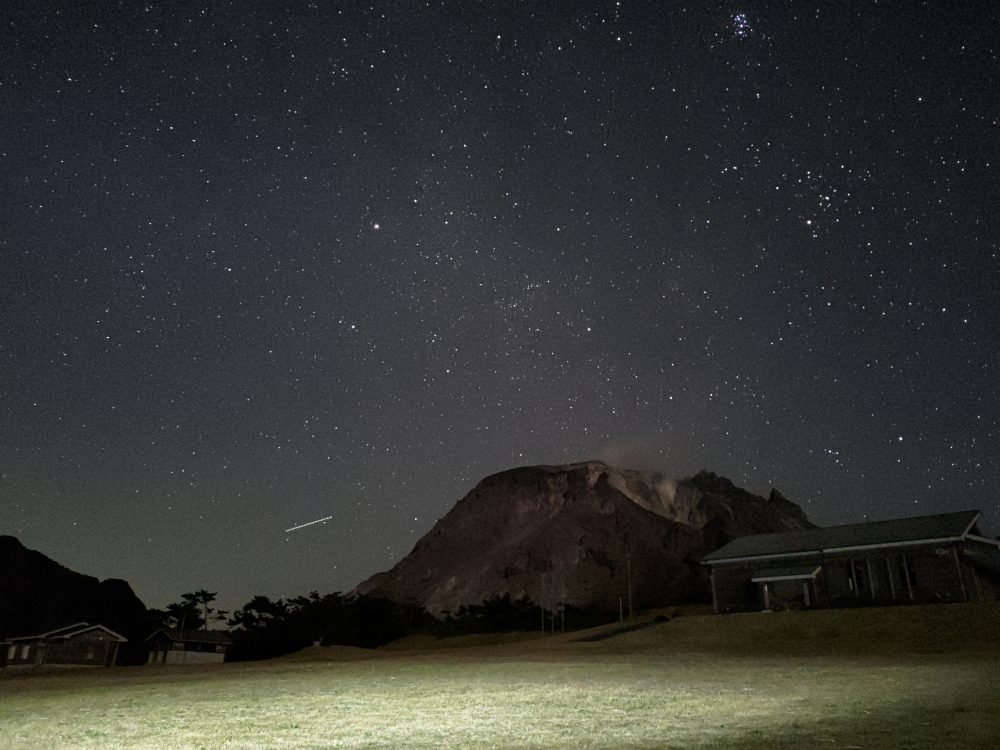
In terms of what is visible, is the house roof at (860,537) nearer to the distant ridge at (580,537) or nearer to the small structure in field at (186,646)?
the small structure in field at (186,646)

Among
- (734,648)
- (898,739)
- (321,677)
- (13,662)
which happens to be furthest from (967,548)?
(13,662)

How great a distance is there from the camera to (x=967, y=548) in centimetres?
3694

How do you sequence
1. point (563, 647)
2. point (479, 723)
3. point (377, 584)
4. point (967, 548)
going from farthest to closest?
point (377, 584)
point (967, 548)
point (563, 647)
point (479, 723)

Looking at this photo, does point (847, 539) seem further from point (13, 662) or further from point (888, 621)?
point (13, 662)

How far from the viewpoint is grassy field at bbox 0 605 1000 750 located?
26.7 ft

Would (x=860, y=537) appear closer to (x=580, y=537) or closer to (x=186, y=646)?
(x=186, y=646)

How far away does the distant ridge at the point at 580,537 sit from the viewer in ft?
399

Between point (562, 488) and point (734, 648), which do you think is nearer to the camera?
point (734, 648)

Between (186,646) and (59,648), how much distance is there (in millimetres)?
16312

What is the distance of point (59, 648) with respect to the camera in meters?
54.3

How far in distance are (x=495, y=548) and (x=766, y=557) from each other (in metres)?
107

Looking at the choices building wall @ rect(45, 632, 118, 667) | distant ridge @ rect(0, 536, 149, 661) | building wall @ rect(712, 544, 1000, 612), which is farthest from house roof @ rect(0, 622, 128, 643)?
building wall @ rect(712, 544, 1000, 612)

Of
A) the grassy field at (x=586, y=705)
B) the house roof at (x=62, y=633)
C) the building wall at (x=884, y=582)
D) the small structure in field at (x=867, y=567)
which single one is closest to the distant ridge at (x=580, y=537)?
the small structure in field at (x=867, y=567)

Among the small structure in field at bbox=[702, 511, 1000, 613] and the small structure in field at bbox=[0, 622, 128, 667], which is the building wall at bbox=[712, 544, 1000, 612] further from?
the small structure in field at bbox=[0, 622, 128, 667]
